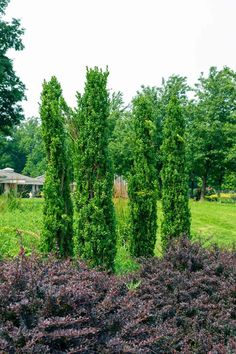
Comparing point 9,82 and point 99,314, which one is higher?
point 9,82

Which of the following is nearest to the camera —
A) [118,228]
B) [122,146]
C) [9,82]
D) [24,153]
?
[118,228]

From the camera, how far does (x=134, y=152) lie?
7.16 metres

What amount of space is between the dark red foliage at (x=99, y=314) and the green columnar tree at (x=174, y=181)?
263cm

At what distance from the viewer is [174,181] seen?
24.3 feet

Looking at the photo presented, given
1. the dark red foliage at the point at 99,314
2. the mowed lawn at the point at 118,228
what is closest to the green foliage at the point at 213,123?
the mowed lawn at the point at 118,228

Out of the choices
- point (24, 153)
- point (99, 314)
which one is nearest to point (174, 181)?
point (99, 314)

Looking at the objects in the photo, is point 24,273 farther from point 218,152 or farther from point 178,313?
point 218,152

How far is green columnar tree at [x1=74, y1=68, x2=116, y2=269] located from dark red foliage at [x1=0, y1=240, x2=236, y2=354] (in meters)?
1.18

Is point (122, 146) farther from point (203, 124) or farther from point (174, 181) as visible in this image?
point (174, 181)

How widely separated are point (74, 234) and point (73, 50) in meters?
2.93

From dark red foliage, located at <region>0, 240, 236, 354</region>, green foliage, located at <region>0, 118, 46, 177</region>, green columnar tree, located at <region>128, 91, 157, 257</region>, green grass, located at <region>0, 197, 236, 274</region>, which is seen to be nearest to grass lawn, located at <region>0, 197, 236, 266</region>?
green grass, located at <region>0, 197, 236, 274</region>

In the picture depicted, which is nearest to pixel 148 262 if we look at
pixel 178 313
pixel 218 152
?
pixel 178 313

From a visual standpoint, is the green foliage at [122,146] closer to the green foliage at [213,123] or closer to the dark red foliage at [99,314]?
the green foliage at [213,123]

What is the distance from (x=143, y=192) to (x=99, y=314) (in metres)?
4.28
